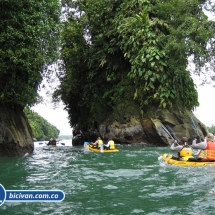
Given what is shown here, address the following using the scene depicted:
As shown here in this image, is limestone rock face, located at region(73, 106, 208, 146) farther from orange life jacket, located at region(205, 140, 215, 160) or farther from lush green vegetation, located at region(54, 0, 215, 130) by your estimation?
orange life jacket, located at region(205, 140, 215, 160)

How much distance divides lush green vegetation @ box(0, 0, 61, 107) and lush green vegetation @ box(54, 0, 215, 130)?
8.03 meters

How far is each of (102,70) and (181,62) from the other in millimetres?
7325

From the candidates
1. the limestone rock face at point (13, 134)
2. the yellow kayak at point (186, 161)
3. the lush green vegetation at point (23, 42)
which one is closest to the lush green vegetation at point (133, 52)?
the lush green vegetation at point (23, 42)

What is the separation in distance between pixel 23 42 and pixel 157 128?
11895 millimetres

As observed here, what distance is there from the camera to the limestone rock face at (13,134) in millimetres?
13875

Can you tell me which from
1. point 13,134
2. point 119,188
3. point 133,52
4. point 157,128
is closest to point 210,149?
point 119,188

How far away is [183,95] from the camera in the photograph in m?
22.2

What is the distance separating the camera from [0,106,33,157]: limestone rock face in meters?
13.9

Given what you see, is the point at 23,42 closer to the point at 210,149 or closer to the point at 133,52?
the point at 210,149

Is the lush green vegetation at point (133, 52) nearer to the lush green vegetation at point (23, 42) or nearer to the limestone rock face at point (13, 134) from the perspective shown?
the lush green vegetation at point (23, 42)

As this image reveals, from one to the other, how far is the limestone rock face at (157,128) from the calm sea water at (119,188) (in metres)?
10.9

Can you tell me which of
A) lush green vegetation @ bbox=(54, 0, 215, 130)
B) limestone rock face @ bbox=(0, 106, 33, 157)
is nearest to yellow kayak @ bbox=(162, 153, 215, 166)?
limestone rock face @ bbox=(0, 106, 33, 157)

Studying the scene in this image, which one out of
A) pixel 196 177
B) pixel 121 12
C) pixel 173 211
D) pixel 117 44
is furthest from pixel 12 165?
pixel 121 12

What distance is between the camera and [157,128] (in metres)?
21.4
